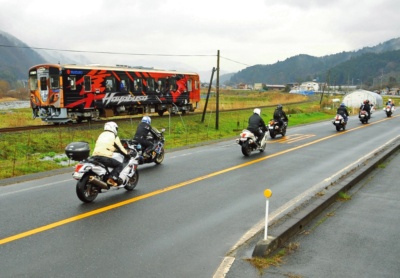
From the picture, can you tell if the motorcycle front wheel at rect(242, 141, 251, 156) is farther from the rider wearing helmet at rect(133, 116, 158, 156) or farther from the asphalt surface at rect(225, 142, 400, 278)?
the asphalt surface at rect(225, 142, 400, 278)

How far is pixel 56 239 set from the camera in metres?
6.11

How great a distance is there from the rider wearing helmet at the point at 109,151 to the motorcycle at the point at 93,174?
91 millimetres

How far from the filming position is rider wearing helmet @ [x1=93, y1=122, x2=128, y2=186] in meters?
8.51

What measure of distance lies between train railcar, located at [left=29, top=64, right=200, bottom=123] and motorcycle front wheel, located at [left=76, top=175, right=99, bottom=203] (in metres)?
16.4

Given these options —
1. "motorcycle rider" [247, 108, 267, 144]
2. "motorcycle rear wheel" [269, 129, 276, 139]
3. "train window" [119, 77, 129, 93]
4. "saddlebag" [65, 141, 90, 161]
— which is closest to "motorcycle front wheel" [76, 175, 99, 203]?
"saddlebag" [65, 141, 90, 161]

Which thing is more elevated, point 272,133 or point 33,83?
A: point 33,83

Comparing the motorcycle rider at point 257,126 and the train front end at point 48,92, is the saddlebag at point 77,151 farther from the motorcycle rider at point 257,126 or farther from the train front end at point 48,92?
the train front end at point 48,92

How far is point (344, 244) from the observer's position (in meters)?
5.88

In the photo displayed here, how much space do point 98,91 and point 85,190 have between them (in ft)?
60.1

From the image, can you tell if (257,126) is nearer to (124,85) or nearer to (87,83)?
(87,83)

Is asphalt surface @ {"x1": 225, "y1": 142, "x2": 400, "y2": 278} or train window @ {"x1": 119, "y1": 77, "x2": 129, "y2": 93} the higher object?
train window @ {"x1": 119, "y1": 77, "x2": 129, "y2": 93}

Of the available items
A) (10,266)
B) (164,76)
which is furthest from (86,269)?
(164,76)

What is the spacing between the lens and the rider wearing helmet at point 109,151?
335 inches

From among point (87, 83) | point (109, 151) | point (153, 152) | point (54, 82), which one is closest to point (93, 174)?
point (109, 151)
